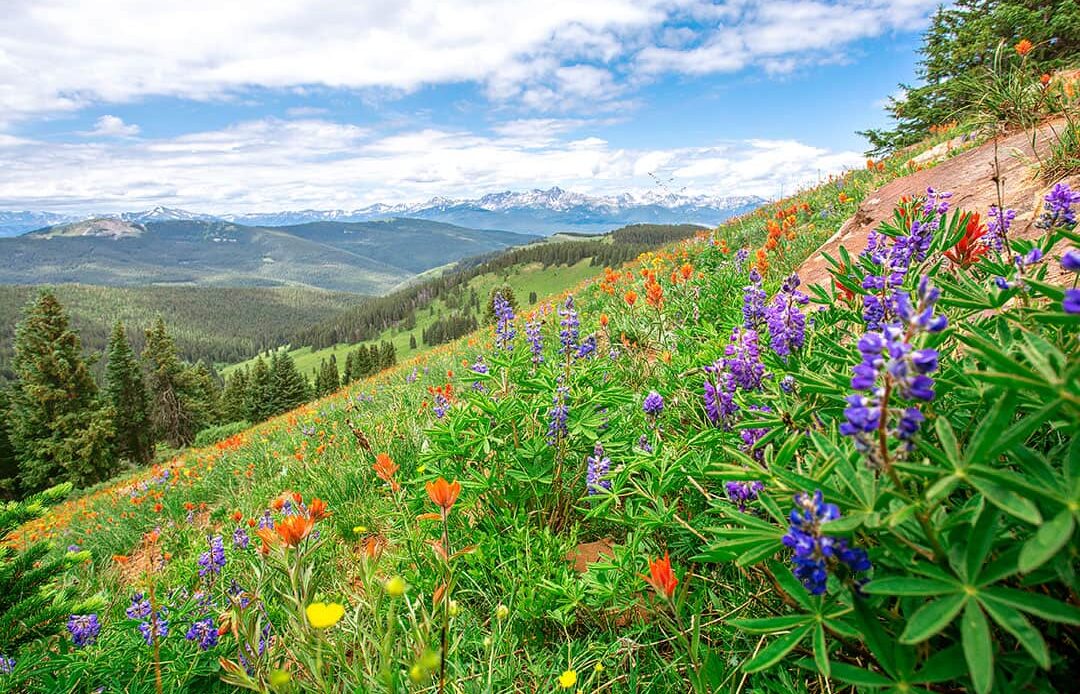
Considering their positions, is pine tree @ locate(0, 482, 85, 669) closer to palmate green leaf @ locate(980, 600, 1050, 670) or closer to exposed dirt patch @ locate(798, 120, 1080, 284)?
palmate green leaf @ locate(980, 600, 1050, 670)

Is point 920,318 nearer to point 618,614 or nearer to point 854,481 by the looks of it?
point 854,481

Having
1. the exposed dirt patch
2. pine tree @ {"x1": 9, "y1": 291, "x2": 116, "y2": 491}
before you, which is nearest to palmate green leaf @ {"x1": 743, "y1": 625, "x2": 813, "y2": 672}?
the exposed dirt patch

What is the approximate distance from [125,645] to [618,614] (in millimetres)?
2259

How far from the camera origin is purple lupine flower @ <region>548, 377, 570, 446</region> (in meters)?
2.65

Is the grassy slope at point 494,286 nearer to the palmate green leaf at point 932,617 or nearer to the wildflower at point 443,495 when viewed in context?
the wildflower at point 443,495

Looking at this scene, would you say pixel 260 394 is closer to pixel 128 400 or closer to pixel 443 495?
pixel 128 400

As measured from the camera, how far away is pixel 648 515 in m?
1.94

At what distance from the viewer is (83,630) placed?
2.58 meters

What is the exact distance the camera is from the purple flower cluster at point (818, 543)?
1039 mm

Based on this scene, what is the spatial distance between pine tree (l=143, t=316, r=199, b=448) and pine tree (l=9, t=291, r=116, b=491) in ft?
22.9

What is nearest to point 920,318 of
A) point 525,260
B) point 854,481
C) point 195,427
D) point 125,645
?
point 854,481

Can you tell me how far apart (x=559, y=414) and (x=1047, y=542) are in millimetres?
1968

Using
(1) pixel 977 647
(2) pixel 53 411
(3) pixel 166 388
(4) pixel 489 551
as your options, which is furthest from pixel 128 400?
(1) pixel 977 647

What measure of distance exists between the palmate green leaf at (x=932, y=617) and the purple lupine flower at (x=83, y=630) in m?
3.53
